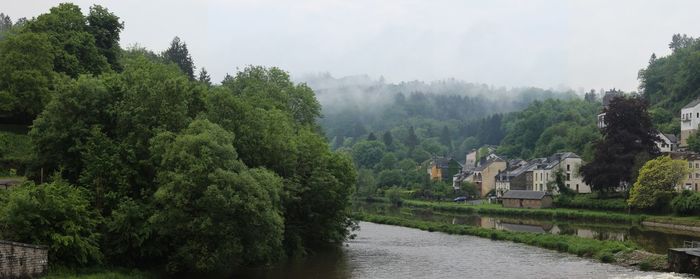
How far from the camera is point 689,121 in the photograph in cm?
10862

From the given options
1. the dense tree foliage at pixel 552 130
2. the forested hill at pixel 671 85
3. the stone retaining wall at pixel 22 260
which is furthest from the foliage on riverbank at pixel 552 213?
the stone retaining wall at pixel 22 260

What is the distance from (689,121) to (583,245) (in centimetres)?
6749

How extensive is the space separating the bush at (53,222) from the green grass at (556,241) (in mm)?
33645

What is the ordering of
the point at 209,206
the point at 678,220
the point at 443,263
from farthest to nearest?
the point at 678,220
the point at 443,263
the point at 209,206

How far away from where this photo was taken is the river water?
41.1 metres

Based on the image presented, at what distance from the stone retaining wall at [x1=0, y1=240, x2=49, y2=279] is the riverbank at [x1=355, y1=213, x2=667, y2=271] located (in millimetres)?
34713

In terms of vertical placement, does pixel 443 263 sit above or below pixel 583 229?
below

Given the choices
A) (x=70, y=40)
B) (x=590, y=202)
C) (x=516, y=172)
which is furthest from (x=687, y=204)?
(x=70, y=40)

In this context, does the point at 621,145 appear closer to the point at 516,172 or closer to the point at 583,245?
the point at 516,172

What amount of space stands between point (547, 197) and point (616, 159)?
593 inches

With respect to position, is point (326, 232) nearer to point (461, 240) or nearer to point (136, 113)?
point (461, 240)

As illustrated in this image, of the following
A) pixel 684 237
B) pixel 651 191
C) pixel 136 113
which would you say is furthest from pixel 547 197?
pixel 136 113

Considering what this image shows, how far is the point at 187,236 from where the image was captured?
35062 millimetres

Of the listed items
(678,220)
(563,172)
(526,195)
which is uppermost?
(563,172)
